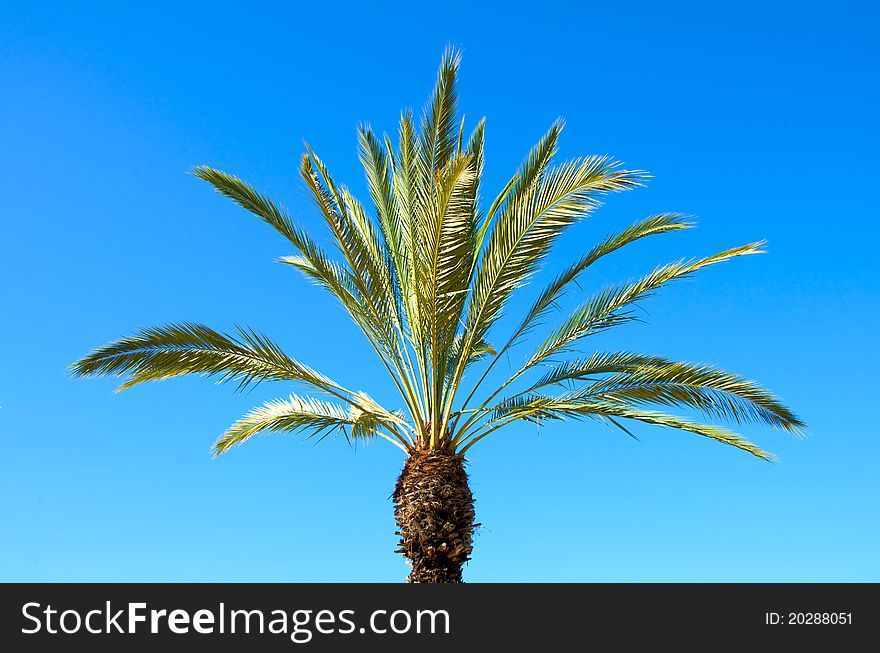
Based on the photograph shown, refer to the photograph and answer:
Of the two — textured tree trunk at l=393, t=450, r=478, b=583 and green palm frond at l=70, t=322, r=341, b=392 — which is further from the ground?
green palm frond at l=70, t=322, r=341, b=392

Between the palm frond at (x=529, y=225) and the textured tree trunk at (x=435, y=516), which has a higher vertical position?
the palm frond at (x=529, y=225)

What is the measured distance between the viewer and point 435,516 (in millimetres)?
10656

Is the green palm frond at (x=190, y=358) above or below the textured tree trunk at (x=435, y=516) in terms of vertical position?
above

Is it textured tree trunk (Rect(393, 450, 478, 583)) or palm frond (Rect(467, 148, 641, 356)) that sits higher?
palm frond (Rect(467, 148, 641, 356))

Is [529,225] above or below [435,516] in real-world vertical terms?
above

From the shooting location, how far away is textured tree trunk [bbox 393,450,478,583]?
1058 centimetres

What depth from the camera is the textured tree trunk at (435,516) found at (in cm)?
1058
